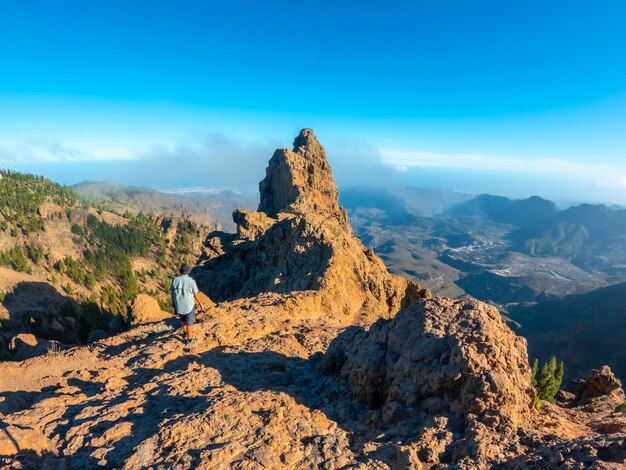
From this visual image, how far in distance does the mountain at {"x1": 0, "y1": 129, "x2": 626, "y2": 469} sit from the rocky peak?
150 ft

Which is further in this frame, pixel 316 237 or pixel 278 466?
pixel 316 237

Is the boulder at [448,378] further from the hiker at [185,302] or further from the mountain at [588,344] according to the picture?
the mountain at [588,344]

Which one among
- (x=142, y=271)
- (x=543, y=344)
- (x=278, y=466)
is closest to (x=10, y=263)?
(x=142, y=271)

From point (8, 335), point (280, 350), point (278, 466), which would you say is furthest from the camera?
point (8, 335)

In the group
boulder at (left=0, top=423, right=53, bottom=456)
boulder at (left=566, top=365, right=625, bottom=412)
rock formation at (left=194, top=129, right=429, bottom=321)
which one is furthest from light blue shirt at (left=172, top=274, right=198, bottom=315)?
boulder at (left=566, top=365, right=625, bottom=412)

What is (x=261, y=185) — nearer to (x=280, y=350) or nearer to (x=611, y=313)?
(x=280, y=350)

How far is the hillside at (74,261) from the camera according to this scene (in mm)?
50375

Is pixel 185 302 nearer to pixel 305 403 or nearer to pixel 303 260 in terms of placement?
pixel 305 403

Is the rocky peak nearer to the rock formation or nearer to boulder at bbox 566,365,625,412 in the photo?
the rock formation

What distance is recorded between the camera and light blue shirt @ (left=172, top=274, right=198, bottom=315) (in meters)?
14.0

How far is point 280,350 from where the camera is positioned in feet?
44.7

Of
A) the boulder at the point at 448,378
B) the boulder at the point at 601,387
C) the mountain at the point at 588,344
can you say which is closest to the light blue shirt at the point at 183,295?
the boulder at the point at 448,378

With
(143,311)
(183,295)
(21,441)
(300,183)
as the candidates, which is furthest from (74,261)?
(21,441)

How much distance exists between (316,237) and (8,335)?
39.2m
